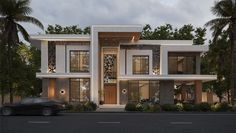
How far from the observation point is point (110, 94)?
170 ft

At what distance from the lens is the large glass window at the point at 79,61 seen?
49750mm

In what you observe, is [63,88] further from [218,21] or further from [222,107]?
[218,21]

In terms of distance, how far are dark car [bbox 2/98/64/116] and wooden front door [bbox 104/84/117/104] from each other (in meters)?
20.2

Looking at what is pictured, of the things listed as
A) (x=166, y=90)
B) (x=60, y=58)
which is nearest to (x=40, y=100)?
(x=60, y=58)

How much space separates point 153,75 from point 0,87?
55.7ft

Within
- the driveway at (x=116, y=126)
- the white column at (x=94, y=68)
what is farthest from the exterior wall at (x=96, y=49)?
the driveway at (x=116, y=126)

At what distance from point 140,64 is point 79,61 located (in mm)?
6563

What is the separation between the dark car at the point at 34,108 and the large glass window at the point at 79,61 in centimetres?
1824

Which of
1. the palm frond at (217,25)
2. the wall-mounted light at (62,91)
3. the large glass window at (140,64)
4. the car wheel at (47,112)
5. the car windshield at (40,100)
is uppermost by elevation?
the palm frond at (217,25)

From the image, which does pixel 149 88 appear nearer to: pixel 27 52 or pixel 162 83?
pixel 162 83

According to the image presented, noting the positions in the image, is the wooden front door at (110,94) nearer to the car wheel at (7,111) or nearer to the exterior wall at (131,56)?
the exterior wall at (131,56)

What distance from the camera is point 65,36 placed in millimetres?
48344

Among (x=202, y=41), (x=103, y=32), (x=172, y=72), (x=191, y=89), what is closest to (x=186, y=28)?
(x=202, y=41)

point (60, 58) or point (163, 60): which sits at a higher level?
point (60, 58)
